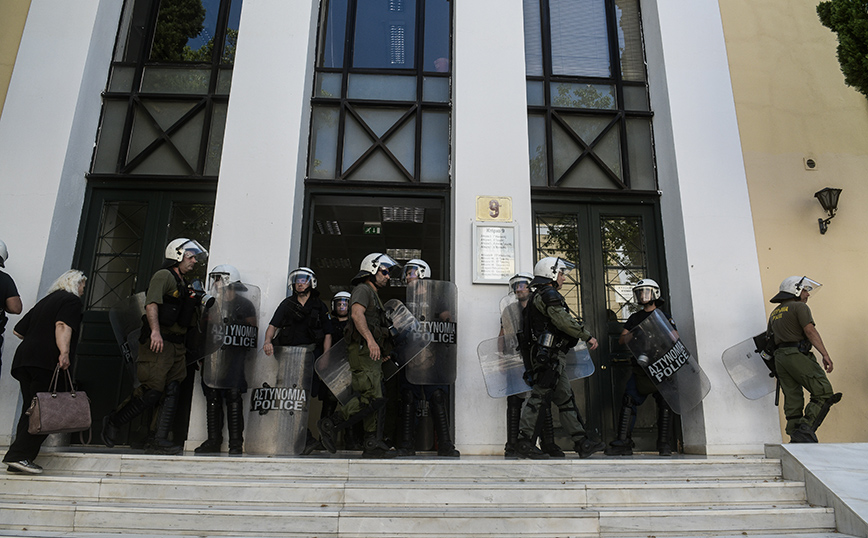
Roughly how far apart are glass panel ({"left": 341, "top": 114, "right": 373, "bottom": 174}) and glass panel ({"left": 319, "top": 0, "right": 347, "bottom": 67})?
91cm

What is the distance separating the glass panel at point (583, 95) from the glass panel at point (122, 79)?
5598 millimetres

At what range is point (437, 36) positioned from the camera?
813 centimetres

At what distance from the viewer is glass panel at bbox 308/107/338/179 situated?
7.48 metres

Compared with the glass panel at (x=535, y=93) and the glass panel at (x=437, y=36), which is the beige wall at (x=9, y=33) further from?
the glass panel at (x=535, y=93)

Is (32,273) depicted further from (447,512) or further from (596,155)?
(596,155)

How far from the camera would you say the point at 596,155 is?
7691 mm

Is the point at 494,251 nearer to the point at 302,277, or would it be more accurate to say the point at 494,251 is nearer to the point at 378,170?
the point at 378,170

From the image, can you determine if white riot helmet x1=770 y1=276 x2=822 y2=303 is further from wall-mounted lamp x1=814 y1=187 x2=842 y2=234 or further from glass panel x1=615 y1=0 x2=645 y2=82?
glass panel x1=615 y1=0 x2=645 y2=82

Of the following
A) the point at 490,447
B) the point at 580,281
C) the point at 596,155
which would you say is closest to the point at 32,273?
the point at 490,447

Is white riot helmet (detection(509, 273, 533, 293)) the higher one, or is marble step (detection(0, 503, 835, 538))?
white riot helmet (detection(509, 273, 533, 293))

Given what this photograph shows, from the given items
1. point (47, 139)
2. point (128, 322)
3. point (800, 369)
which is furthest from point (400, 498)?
point (47, 139)

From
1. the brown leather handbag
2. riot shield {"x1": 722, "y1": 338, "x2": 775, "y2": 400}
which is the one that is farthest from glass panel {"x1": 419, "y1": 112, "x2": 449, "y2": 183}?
the brown leather handbag

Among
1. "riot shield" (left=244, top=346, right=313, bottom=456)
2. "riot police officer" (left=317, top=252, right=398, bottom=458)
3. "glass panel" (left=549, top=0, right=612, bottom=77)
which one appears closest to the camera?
"riot police officer" (left=317, top=252, right=398, bottom=458)

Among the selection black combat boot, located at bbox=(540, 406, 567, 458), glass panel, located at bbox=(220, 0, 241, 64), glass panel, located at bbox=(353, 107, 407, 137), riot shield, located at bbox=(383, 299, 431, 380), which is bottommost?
black combat boot, located at bbox=(540, 406, 567, 458)
